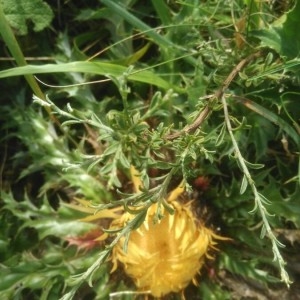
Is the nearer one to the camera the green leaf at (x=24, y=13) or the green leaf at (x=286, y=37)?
the green leaf at (x=286, y=37)

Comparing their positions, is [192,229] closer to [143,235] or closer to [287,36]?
[143,235]

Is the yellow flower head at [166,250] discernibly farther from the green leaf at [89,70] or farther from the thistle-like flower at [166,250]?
the green leaf at [89,70]

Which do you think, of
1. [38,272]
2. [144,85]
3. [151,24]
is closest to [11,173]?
[38,272]

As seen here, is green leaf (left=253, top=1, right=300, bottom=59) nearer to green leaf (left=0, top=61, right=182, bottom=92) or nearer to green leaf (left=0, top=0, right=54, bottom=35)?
green leaf (left=0, top=61, right=182, bottom=92)

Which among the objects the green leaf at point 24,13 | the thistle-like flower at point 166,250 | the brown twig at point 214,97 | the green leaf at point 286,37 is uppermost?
the green leaf at point 24,13

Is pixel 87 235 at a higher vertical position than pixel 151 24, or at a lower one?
lower

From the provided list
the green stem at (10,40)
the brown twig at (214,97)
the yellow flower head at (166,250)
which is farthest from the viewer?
the yellow flower head at (166,250)

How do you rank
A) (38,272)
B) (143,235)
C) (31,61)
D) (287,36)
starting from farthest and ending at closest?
1. (31,61)
2. (38,272)
3. (143,235)
4. (287,36)

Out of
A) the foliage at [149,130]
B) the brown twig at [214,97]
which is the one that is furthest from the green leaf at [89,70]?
the brown twig at [214,97]
